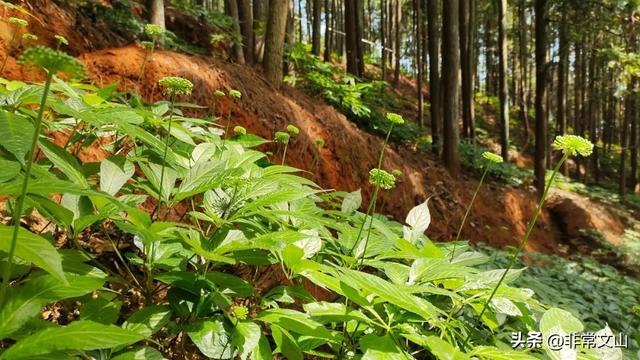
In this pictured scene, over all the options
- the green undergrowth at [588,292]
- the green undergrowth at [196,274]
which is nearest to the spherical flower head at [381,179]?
the green undergrowth at [196,274]

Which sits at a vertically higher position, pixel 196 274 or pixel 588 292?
pixel 196 274

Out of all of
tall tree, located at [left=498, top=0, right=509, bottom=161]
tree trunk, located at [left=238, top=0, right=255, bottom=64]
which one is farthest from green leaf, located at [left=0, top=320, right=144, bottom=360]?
tall tree, located at [left=498, top=0, right=509, bottom=161]

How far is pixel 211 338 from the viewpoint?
36.8 inches

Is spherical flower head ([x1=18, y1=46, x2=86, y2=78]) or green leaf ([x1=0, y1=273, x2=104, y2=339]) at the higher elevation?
spherical flower head ([x1=18, y1=46, x2=86, y2=78])

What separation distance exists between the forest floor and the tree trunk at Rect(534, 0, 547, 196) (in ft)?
2.27

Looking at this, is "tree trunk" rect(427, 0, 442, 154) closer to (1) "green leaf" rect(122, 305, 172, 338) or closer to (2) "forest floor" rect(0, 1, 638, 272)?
(2) "forest floor" rect(0, 1, 638, 272)

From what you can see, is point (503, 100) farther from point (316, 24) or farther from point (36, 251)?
point (36, 251)

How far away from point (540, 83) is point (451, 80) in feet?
10.1

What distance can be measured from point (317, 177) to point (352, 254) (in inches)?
141

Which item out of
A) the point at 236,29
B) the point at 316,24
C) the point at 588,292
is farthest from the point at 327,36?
the point at 588,292

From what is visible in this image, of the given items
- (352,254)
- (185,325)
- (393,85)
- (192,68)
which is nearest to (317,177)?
(192,68)

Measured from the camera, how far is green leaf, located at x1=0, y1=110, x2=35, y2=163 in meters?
0.86

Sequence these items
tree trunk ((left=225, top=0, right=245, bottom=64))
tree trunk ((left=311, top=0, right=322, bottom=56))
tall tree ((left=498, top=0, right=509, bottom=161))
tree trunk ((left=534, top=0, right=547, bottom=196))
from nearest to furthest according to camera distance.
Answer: tree trunk ((left=225, top=0, right=245, bottom=64)), tree trunk ((left=534, top=0, right=547, bottom=196)), tall tree ((left=498, top=0, right=509, bottom=161)), tree trunk ((left=311, top=0, right=322, bottom=56))

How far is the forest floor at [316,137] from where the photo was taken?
3779 millimetres
